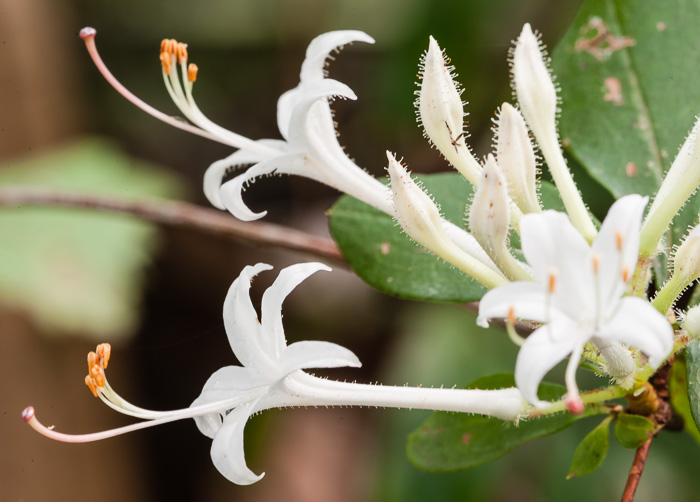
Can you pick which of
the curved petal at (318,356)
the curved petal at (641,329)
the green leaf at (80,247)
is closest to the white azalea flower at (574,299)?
the curved petal at (641,329)

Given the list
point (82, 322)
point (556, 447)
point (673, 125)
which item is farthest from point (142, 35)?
point (673, 125)

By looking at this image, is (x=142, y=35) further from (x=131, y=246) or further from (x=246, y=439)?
(x=246, y=439)

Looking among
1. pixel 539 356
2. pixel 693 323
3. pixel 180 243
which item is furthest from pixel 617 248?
pixel 180 243

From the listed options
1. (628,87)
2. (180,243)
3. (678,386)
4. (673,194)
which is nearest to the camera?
(673,194)

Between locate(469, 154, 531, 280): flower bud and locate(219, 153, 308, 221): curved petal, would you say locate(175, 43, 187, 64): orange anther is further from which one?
locate(469, 154, 531, 280): flower bud

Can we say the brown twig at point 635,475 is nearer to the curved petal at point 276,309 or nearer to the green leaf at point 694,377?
the green leaf at point 694,377

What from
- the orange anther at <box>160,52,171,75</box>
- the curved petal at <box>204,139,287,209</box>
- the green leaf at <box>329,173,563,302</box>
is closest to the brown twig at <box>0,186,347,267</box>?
the green leaf at <box>329,173,563,302</box>

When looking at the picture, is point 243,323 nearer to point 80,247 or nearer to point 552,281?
point 552,281
